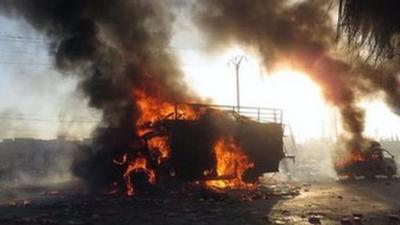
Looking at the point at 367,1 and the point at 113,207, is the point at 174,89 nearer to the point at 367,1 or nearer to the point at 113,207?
the point at 113,207

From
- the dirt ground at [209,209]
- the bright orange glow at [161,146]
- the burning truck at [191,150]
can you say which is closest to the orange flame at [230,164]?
the burning truck at [191,150]

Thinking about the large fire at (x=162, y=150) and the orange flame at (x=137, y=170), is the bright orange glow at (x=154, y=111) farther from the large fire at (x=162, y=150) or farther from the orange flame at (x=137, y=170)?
the orange flame at (x=137, y=170)

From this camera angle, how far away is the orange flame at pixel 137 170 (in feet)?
74.8

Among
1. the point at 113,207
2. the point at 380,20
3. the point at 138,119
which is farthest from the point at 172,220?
the point at 138,119

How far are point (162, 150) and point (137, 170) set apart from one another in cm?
A: 154

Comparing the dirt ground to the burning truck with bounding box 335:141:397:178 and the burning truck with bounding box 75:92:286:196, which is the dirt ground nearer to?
the burning truck with bounding box 75:92:286:196

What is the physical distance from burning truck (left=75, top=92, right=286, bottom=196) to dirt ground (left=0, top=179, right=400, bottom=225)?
1.68 meters

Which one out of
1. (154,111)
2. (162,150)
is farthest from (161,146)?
(154,111)

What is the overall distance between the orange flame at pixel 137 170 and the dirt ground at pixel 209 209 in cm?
134

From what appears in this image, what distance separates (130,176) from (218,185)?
5.03m

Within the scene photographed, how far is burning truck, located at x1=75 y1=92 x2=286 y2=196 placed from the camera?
23078 millimetres

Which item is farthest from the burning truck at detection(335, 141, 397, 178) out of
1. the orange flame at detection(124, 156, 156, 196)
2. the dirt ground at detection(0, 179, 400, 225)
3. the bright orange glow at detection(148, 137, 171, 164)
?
the orange flame at detection(124, 156, 156, 196)

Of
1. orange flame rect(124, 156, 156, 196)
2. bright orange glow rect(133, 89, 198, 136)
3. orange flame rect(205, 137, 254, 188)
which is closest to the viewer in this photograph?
orange flame rect(124, 156, 156, 196)

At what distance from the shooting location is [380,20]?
6.05 meters
